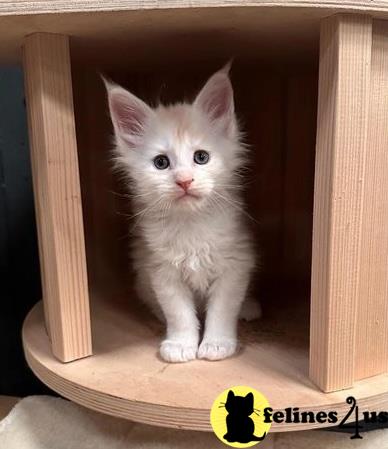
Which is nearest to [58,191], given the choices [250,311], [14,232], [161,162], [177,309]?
[161,162]

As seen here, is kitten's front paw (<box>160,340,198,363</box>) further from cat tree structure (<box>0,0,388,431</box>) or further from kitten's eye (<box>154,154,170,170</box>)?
kitten's eye (<box>154,154,170,170</box>)

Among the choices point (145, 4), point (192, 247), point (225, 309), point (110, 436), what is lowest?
point (110, 436)

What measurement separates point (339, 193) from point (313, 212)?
0.30 feet

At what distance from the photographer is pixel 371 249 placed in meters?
0.87

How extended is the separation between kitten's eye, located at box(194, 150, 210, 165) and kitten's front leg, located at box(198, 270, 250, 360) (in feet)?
0.82

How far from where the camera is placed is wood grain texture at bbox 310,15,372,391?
0.77 metres

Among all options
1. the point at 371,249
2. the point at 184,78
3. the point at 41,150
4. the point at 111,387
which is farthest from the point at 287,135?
the point at 111,387

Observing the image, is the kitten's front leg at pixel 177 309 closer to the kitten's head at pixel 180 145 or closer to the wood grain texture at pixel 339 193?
the kitten's head at pixel 180 145

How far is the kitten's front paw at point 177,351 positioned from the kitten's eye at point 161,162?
357 mm

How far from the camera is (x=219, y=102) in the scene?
1.04m

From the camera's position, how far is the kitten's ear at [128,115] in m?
1.00

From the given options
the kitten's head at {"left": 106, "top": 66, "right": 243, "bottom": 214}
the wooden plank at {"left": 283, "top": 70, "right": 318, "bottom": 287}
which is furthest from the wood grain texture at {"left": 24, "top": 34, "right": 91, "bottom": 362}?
A: the wooden plank at {"left": 283, "top": 70, "right": 318, "bottom": 287}

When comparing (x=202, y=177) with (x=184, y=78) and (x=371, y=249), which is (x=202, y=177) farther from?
(x=184, y=78)

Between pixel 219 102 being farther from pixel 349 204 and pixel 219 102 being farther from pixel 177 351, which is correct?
pixel 177 351
